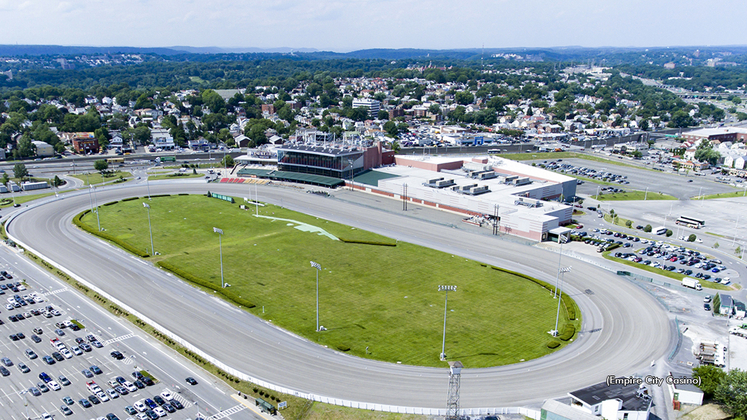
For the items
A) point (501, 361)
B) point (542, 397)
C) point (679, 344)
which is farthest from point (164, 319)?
point (679, 344)

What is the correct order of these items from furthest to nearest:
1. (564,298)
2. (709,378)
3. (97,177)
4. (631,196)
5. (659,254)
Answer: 1. (97,177)
2. (631,196)
3. (659,254)
4. (564,298)
5. (709,378)

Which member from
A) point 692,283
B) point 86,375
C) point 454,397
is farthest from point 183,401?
point 692,283

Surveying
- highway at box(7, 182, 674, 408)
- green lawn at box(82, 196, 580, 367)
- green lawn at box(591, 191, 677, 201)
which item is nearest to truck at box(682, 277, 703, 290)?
highway at box(7, 182, 674, 408)

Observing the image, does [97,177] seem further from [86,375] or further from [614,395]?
[614,395]

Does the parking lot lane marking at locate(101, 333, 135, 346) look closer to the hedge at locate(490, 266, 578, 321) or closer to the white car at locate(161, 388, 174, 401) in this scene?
the white car at locate(161, 388, 174, 401)

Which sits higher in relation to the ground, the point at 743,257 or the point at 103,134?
the point at 103,134

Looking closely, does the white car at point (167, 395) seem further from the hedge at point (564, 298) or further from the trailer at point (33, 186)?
the trailer at point (33, 186)

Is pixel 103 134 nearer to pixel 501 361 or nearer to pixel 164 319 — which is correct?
pixel 164 319
